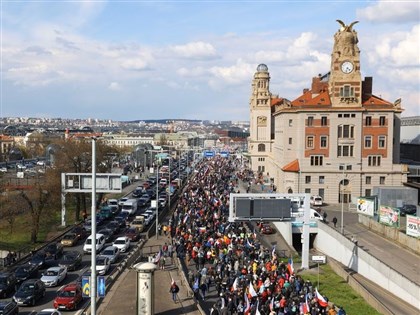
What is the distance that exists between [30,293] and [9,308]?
3188 millimetres

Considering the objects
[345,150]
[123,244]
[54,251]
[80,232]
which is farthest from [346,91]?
[54,251]

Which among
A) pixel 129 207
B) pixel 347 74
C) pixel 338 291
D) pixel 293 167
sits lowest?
pixel 338 291

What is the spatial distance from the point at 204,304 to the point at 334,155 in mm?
46164

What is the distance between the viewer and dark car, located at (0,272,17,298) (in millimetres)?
31570

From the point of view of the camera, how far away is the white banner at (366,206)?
54000 mm

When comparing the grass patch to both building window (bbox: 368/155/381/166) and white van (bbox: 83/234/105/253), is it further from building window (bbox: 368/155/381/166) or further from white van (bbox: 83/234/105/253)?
building window (bbox: 368/155/381/166)

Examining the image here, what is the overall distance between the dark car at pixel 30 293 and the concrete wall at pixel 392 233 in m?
28.4

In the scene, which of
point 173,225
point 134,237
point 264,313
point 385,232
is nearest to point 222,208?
point 173,225

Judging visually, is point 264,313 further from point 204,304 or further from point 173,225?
point 173,225

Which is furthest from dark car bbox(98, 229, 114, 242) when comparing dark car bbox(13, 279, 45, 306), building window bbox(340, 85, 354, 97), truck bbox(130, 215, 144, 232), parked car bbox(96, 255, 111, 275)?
building window bbox(340, 85, 354, 97)

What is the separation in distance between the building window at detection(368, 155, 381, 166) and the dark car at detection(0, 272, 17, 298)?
51151mm

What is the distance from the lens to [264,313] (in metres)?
25.8

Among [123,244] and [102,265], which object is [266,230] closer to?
[123,244]

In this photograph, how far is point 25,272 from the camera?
35.6 meters
